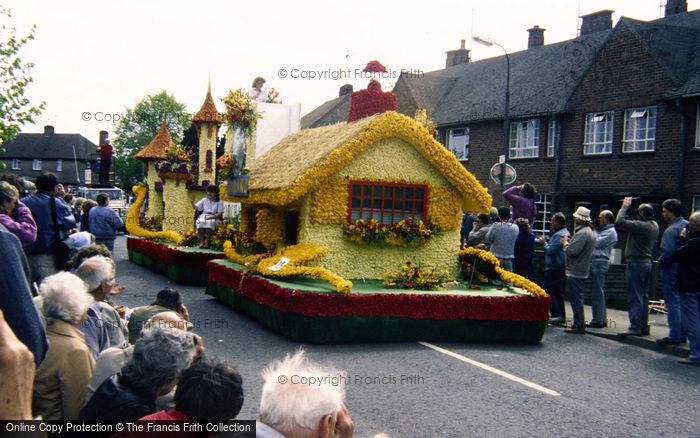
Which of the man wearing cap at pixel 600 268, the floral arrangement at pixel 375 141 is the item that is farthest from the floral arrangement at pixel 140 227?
the man wearing cap at pixel 600 268

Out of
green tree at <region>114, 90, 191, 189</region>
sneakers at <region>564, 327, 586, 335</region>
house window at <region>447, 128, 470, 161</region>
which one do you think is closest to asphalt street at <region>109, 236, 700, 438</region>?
sneakers at <region>564, 327, 586, 335</region>

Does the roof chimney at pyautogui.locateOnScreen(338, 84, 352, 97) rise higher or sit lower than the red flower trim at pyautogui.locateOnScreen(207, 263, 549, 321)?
higher

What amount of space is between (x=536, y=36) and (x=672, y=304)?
28.3 metres

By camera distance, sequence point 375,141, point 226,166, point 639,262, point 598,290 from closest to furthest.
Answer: point 639,262, point 375,141, point 598,290, point 226,166

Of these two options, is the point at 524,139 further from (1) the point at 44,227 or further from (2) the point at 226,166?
(1) the point at 44,227

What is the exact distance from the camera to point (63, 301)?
13.0ft

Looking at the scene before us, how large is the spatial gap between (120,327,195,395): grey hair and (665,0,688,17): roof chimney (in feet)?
98.7

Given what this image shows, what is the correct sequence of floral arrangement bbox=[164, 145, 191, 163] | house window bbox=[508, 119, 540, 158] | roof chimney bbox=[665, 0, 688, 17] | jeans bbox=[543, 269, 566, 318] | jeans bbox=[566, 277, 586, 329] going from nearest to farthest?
jeans bbox=[566, 277, 586, 329], jeans bbox=[543, 269, 566, 318], floral arrangement bbox=[164, 145, 191, 163], roof chimney bbox=[665, 0, 688, 17], house window bbox=[508, 119, 540, 158]

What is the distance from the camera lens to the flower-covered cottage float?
973 cm

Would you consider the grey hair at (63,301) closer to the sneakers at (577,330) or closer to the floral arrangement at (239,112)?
the sneakers at (577,330)

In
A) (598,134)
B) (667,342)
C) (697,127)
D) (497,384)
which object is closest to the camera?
(497,384)

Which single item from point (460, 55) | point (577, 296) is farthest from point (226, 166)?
point (460, 55)

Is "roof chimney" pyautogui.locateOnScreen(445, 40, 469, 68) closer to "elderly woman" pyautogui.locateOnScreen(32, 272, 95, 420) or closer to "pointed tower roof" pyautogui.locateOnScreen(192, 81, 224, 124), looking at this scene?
"pointed tower roof" pyautogui.locateOnScreen(192, 81, 224, 124)

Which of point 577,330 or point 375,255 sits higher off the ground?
point 375,255
